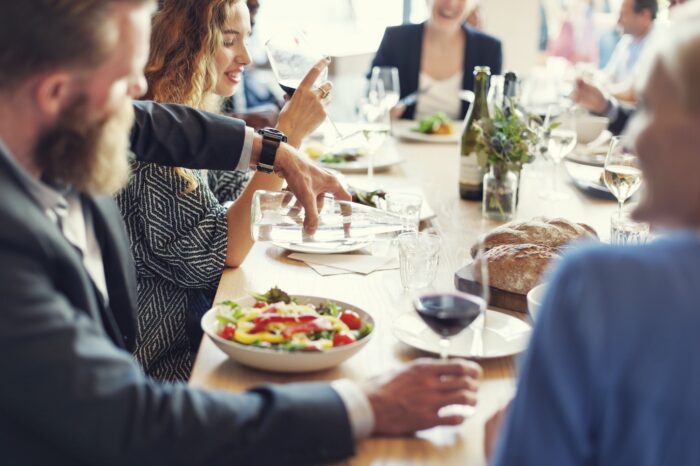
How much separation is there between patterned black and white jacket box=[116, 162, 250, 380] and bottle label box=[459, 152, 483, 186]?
Answer: 78 centimetres

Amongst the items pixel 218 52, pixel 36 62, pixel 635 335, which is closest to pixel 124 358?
pixel 36 62

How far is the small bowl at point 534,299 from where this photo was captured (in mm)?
1357

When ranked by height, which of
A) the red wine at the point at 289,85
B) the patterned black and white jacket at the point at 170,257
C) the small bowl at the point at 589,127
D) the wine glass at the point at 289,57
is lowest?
the patterned black and white jacket at the point at 170,257

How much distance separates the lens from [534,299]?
1.39m

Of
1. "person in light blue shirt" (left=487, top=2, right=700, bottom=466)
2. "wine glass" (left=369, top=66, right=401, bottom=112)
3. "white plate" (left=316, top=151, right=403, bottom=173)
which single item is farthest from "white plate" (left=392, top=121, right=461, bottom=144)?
"person in light blue shirt" (left=487, top=2, right=700, bottom=466)

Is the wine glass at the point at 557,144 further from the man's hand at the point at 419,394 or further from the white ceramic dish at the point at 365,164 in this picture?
the man's hand at the point at 419,394

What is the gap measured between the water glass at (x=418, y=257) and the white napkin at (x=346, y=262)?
0.44ft

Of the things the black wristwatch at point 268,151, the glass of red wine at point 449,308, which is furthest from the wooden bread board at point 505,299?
the black wristwatch at point 268,151

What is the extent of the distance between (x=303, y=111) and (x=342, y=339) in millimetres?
852

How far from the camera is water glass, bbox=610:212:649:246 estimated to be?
1771 mm

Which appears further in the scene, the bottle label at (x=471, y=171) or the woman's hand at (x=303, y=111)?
the bottle label at (x=471, y=171)

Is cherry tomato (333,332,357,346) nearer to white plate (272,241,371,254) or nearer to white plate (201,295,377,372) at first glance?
white plate (201,295,377,372)

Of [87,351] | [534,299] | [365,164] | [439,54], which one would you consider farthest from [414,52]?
[87,351]

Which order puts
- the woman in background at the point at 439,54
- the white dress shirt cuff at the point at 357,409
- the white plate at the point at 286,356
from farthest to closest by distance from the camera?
1. the woman in background at the point at 439,54
2. the white plate at the point at 286,356
3. the white dress shirt cuff at the point at 357,409
